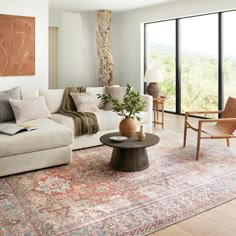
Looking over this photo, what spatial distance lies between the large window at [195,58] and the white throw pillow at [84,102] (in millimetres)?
2797

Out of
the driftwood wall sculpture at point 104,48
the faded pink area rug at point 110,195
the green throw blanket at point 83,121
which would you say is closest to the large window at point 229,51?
the faded pink area rug at point 110,195

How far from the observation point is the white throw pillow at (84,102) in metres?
4.55

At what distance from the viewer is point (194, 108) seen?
6684mm

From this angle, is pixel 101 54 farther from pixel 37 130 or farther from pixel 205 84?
pixel 37 130

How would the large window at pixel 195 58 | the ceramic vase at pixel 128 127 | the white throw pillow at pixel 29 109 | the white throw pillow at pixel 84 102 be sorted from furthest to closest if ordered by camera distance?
the large window at pixel 195 58 < the white throw pillow at pixel 84 102 < the white throw pillow at pixel 29 109 < the ceramic vase at pixel 128 127

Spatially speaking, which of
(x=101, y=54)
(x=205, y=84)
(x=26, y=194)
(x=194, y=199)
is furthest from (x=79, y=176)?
(x=101, y=54)

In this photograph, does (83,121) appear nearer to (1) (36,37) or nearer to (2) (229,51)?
(1) (36,37)

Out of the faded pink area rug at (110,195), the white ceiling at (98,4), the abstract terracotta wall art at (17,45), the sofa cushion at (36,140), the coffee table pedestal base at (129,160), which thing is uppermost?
the white ceiling at (98,4)

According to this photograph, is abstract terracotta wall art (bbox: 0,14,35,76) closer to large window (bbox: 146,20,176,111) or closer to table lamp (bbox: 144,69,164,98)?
table lamp (bbox: 144,69,164,98)

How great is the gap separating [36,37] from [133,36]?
3.27 m

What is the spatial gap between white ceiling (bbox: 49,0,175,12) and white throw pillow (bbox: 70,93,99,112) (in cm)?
266

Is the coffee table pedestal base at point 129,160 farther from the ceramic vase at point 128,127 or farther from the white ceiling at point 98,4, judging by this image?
the white ceiling at point 98,4

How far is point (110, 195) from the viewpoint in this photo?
107 inches

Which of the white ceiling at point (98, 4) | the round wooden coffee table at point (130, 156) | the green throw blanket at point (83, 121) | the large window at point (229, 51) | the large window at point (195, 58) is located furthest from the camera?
the white ceiling at point (98, 4)
